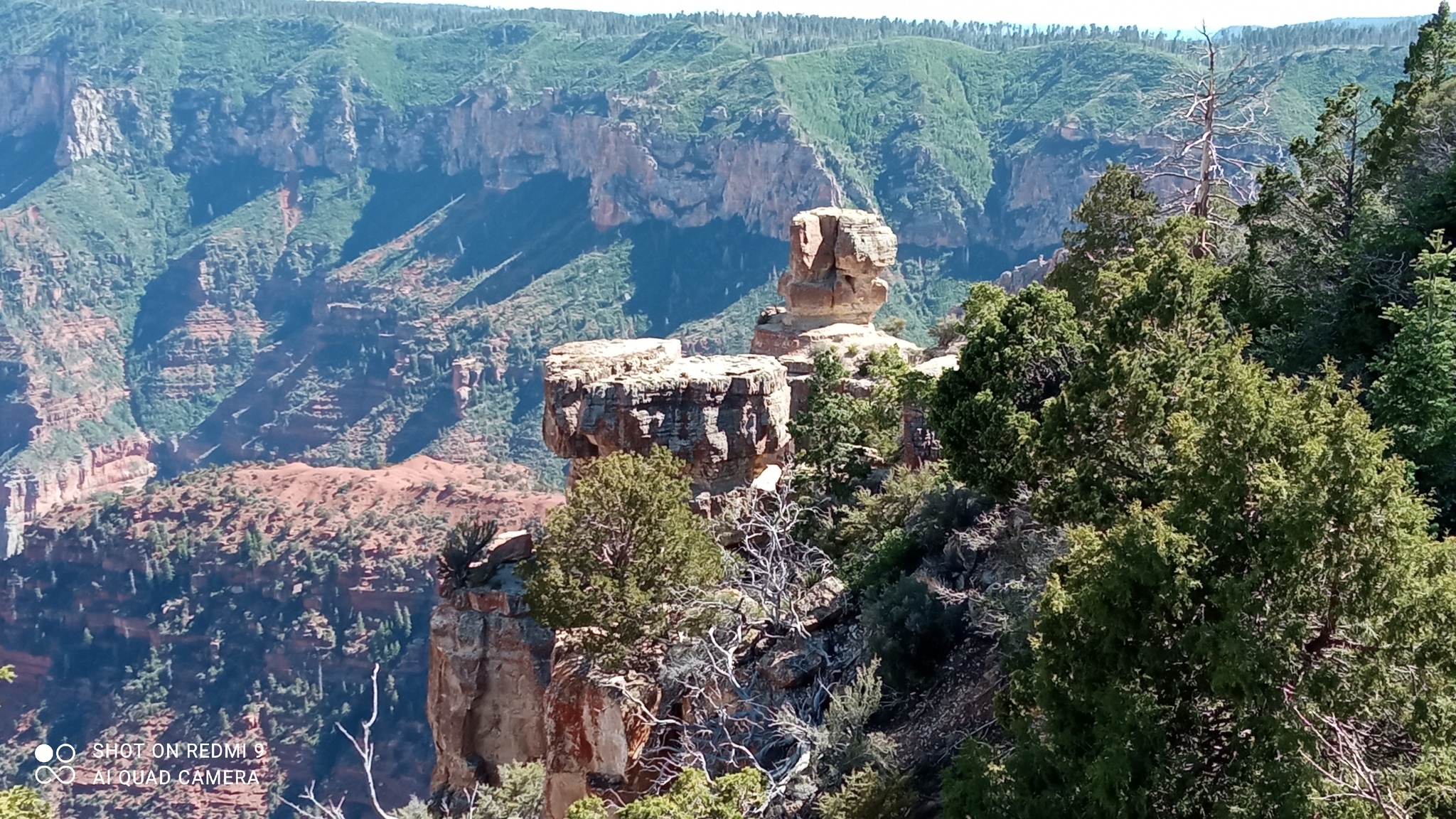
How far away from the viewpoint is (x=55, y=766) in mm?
61750

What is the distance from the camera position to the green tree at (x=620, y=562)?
2236 cm

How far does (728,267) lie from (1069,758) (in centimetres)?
12320

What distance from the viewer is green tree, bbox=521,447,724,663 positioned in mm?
22359

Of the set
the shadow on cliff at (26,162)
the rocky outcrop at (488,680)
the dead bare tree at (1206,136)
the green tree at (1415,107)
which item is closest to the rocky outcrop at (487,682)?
the rocky outcrop at (488,680)

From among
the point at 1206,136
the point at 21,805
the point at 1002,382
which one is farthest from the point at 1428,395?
the point at 21,805

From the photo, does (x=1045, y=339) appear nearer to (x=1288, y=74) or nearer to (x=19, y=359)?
(x=1288, y=74)

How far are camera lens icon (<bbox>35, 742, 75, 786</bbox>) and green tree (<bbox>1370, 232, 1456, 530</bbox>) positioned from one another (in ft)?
187

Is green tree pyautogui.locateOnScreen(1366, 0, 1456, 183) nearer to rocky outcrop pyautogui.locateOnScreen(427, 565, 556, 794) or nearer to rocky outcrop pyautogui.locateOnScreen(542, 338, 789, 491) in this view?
rocky outcrop pyautogui.locateOnScreen(542, 338, 789, 491)

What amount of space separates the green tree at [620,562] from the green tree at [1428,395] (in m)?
11.1

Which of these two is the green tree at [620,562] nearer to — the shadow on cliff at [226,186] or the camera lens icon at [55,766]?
the camera lens icon at [55,766]

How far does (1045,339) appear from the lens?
20.2m

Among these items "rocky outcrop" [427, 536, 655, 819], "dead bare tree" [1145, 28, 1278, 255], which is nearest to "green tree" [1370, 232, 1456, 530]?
"dead bare tree" [1145, 28, 1278, 255]

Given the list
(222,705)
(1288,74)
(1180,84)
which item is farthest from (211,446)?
(1180,84)

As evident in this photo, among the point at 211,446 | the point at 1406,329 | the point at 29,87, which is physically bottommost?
the point at 211,446
